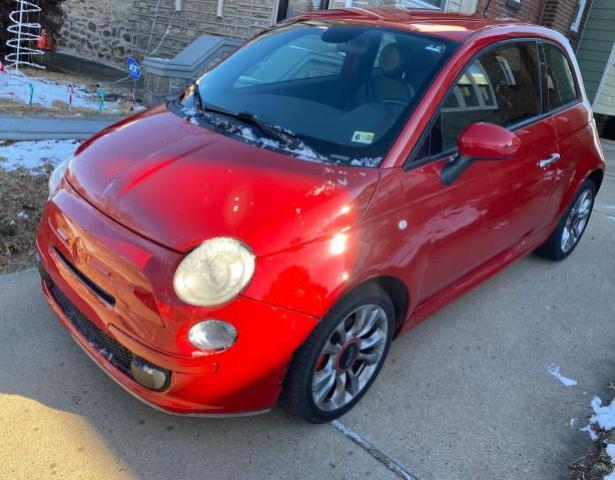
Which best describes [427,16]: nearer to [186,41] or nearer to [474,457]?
[474,457]

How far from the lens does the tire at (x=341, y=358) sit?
224cm

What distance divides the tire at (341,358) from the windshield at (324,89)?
650 millimetres

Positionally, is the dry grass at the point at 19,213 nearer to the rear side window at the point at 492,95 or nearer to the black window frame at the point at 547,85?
the rear side window at the point at 492,95

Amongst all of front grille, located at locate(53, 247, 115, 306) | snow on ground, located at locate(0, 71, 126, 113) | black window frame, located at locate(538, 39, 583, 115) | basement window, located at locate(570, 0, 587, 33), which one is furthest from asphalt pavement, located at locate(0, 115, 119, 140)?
basement window, located at locate(570, 0, 587, 33)

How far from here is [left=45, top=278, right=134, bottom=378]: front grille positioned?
2215 mm

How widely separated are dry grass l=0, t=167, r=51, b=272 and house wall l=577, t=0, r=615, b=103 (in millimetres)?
13653

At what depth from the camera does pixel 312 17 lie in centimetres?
356

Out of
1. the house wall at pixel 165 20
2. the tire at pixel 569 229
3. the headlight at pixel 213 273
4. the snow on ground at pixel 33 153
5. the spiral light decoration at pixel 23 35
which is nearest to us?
the headlight at pixel 213 273

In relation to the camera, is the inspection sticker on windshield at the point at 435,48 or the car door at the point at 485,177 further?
the inspection sticker on windshield at the point at 435,48

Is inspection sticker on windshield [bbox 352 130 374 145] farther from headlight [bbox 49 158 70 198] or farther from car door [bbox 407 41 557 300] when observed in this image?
headlight [bbox 49 158 70 198]

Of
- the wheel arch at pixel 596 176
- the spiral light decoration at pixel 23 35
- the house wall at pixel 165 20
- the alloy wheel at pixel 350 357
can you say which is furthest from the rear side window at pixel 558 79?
the spiral light decoration at pixel 23 35


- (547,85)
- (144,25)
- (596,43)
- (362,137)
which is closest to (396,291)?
(362,137)

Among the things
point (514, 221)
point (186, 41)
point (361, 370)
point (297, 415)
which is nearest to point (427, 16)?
point (514, 221)

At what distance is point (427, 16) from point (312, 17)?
72 cm
